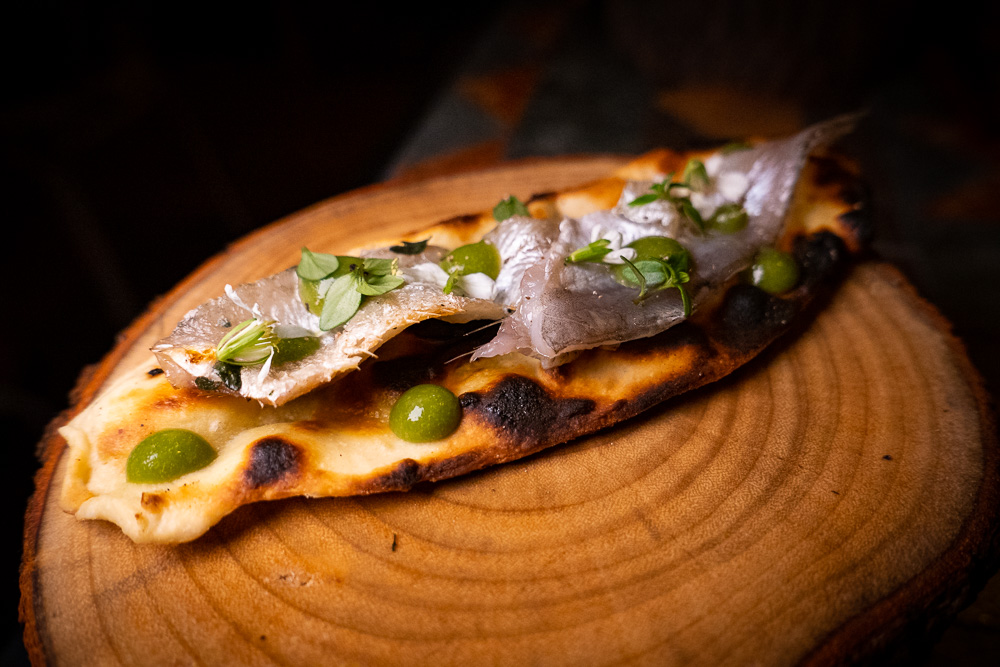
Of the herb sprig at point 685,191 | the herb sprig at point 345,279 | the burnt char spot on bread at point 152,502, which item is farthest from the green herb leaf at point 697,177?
the burnt char spot on bread at point 152,502

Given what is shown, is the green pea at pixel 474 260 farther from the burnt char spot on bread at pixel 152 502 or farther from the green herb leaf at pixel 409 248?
the burnt char spot on bread at pixel 152 502

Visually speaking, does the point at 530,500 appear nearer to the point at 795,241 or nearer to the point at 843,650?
the point at 843,650

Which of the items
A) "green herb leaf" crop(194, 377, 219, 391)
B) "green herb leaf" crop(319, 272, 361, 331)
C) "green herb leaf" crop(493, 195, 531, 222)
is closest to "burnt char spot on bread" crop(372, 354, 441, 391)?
"green herb leaf" crop(319, 272, 361, 331)

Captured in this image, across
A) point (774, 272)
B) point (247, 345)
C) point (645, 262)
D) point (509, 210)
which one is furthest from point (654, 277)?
point (247, 345)

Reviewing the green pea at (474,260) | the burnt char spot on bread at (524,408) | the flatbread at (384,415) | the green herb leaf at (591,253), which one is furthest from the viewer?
the green pea at (474,260)

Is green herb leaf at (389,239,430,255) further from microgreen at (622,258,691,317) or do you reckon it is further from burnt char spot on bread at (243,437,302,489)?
burnt char spot on bread at (243,437,302,489)

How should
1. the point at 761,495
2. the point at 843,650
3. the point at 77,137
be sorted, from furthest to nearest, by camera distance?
the point at 77,137
the point at 761,495
the point at 843,650

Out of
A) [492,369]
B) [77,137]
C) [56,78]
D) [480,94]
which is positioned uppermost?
[56,78]

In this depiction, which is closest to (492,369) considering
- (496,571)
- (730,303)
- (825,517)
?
(496,571)
